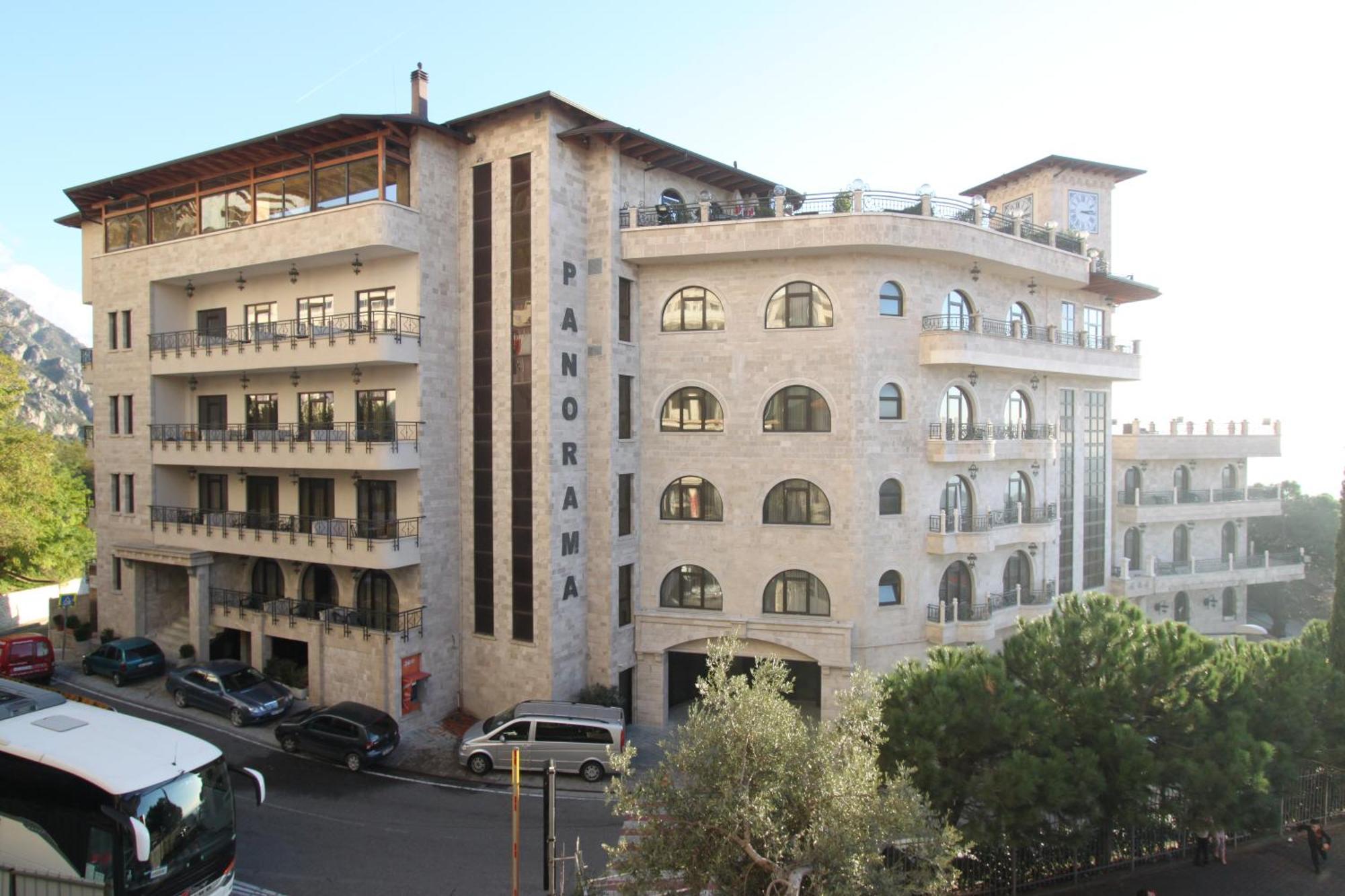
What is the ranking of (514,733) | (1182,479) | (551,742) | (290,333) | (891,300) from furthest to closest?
1. (1182,479)
2. (290,333)
3. (891,300)
4. (514,733)
5. (551,742)

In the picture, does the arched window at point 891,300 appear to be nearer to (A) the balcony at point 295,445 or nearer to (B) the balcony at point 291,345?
(B) the balcony at point 291,345

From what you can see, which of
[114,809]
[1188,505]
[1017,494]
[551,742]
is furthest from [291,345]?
[1188,505]

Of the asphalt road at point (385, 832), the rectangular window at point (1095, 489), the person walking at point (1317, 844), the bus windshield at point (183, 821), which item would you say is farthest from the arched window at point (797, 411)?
the bus windshield at point (183, 821)

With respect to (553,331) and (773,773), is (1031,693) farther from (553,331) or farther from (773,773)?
(553,331)

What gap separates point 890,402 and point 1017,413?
6914 millimetres

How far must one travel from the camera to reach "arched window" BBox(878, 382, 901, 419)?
26.2 meters

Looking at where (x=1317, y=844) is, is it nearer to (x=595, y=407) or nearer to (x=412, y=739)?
(x=595, y=407)

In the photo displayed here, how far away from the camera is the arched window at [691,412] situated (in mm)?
27312

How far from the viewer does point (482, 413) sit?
2683 centimetres

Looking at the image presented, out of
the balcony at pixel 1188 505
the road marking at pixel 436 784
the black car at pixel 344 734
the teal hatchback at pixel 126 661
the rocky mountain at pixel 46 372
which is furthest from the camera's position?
the rocky mountain at pixel 46 372

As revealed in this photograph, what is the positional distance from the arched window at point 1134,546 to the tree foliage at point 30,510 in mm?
54137

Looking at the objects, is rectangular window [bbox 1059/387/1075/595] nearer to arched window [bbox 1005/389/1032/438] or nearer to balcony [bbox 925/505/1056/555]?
arched window [bbox 1005/389/1032/438]

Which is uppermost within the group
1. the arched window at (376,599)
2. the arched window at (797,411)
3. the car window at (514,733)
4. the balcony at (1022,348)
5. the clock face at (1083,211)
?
the clock face at (1083,211)

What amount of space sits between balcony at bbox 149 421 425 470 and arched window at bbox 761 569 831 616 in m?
12.9
